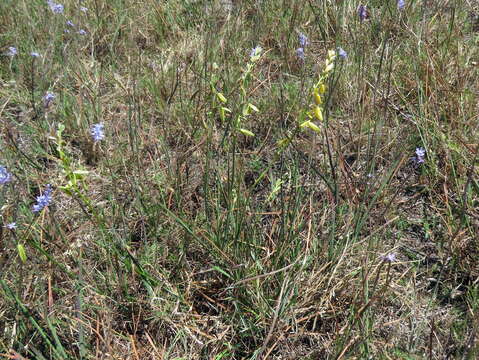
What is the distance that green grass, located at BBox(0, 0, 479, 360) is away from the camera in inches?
66.6

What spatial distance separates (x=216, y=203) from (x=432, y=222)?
3.11 feet

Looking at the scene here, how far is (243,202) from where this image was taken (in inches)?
75.9

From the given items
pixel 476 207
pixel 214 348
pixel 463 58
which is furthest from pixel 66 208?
pixel 463 58

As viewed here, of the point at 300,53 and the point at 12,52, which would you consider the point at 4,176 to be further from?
the point at 300,53

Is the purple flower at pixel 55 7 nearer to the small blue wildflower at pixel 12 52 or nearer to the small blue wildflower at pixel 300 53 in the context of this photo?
the small blue wildflower at pixel 12 52

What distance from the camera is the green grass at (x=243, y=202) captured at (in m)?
1.69

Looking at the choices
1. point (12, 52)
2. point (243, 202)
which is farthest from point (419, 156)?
point (12, 52)

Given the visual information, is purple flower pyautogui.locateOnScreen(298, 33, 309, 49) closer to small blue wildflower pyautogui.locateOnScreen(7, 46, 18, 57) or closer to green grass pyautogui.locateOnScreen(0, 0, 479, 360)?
green grass pyautogui.locateOnScreen(0, 0, 479, 360)

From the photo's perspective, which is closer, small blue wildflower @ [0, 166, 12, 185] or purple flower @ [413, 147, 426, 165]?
small blue wildflower @ [0, 166, 12, 185]

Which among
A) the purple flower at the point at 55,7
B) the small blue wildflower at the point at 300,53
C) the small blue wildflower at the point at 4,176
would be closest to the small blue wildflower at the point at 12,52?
the purple flower at the point at 55,7

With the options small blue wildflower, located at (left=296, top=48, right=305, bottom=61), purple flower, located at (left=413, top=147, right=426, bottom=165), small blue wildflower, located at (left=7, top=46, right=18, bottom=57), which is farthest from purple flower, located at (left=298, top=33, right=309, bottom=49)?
small blue wildflower, located at (left=7, top=46, right=18, bottom=57)

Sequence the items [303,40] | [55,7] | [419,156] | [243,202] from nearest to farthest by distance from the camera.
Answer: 1. [243,202]
2. [419,156]
3. [303,40]
4. [55,7]

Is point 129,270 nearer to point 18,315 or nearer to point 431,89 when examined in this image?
point 18,315

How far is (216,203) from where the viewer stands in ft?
6.19
